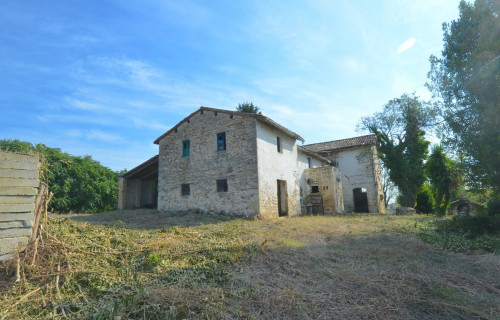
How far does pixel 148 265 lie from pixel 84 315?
64.6 inches

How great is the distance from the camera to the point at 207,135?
50.5ft

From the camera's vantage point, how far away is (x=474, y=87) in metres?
9.20

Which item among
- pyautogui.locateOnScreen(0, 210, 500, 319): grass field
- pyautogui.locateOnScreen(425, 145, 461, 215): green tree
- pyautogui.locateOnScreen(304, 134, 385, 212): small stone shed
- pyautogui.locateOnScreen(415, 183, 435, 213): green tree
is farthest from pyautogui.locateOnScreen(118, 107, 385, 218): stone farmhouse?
pyautogui.locateOnScreen(0, 210, 500, 319): grass field

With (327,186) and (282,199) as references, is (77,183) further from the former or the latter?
(327,186)

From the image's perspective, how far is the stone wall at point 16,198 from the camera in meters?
4.46

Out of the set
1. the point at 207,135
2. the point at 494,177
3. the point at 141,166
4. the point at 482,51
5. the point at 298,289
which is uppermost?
the point at 482,51

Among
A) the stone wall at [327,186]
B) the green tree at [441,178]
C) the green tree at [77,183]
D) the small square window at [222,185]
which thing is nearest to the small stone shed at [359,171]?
the stone wall at [327,186]

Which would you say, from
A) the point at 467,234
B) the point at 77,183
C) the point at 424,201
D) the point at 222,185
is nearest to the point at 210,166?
the point at 222,185

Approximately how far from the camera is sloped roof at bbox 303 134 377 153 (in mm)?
22753

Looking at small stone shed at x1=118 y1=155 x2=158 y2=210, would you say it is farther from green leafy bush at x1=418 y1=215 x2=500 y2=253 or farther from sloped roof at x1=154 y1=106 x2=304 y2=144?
green leafy bush at x1=418 y1=215 x2=500 y2=253

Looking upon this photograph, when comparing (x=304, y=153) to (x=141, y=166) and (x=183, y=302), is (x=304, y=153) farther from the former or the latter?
(x=183, y=302)

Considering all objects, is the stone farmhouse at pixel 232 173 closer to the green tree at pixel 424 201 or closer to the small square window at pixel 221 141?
the small square window at pixel 221 141

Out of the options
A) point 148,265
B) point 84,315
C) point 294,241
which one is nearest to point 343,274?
point 294,241

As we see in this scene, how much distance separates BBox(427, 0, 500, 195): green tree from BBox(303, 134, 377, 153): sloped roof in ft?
40.5
